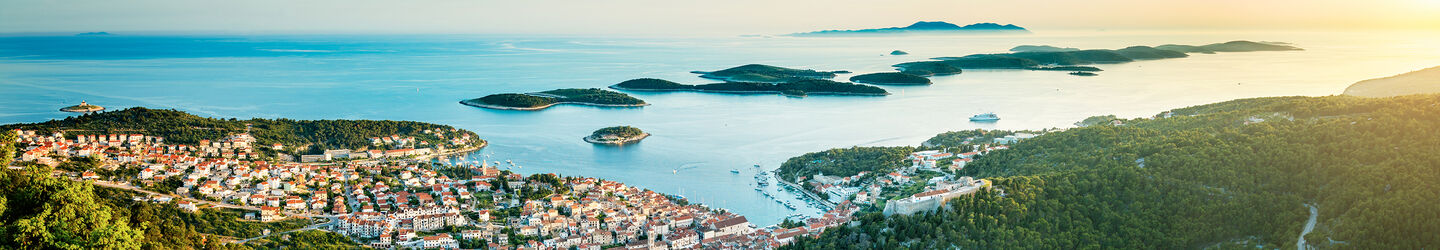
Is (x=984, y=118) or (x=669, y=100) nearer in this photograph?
(x=984, y=118)

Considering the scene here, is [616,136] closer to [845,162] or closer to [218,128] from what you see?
[845,162]

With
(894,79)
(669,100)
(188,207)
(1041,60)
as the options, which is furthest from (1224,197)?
(1041,60)

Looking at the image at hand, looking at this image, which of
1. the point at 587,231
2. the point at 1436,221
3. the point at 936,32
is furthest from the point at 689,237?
the point at 936,32

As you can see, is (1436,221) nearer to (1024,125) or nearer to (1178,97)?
(1024,125)

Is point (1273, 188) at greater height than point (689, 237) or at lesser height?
greater

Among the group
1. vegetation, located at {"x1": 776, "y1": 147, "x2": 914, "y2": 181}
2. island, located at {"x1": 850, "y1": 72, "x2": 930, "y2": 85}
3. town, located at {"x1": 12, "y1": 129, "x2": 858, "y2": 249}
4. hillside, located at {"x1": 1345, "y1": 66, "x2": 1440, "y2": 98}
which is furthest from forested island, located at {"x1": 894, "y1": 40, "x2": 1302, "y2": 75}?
town, located at {"x1": 12, "y1": 129, "x2": 858, "y2": 249}

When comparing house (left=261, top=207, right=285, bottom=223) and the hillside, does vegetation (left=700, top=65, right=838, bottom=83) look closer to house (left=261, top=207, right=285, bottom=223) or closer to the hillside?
the hillside

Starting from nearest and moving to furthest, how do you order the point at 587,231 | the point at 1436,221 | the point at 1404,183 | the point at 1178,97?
the point at 1436,221 < the point at 1404,183 < the point at 587,231 < the point at 1178,97
